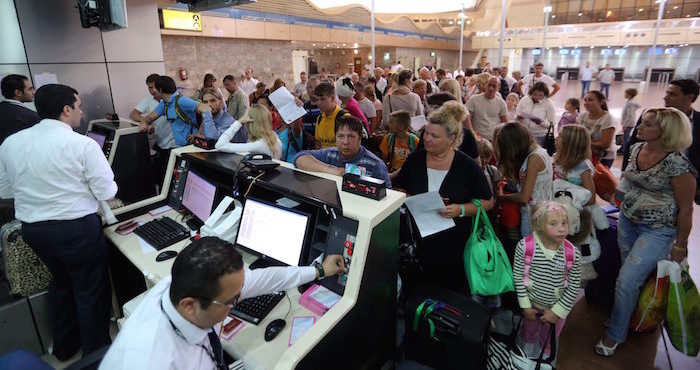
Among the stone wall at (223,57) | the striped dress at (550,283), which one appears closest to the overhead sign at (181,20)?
the stone wall at (223,57)

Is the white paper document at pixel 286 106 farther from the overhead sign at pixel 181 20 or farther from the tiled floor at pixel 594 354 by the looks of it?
the overhead sign at pixel 181 20

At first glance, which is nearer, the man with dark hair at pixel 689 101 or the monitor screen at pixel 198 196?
the monitor screen at pixel 198 196

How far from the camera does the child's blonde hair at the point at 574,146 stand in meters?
2.51

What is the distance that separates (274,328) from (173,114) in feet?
10.8

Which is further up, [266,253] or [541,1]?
[541,1]

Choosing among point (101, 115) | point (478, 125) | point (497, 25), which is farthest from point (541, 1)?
point (101, 115)

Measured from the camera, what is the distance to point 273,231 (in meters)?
1.98

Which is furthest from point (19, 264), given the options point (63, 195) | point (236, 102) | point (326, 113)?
point (236, 102)

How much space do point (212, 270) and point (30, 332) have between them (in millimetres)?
2455

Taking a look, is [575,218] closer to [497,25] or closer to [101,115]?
[101,115]

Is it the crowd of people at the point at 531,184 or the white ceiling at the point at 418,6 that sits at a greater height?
the white ceiling at the point at 418,6

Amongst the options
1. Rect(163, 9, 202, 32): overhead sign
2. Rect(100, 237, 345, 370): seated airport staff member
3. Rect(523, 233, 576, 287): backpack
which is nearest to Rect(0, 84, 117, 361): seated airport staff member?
Rect(100, 237, 345, 370): seated airport staff member

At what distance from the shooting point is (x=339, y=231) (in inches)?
70.3

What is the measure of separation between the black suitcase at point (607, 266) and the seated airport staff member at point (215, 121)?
3.16m
